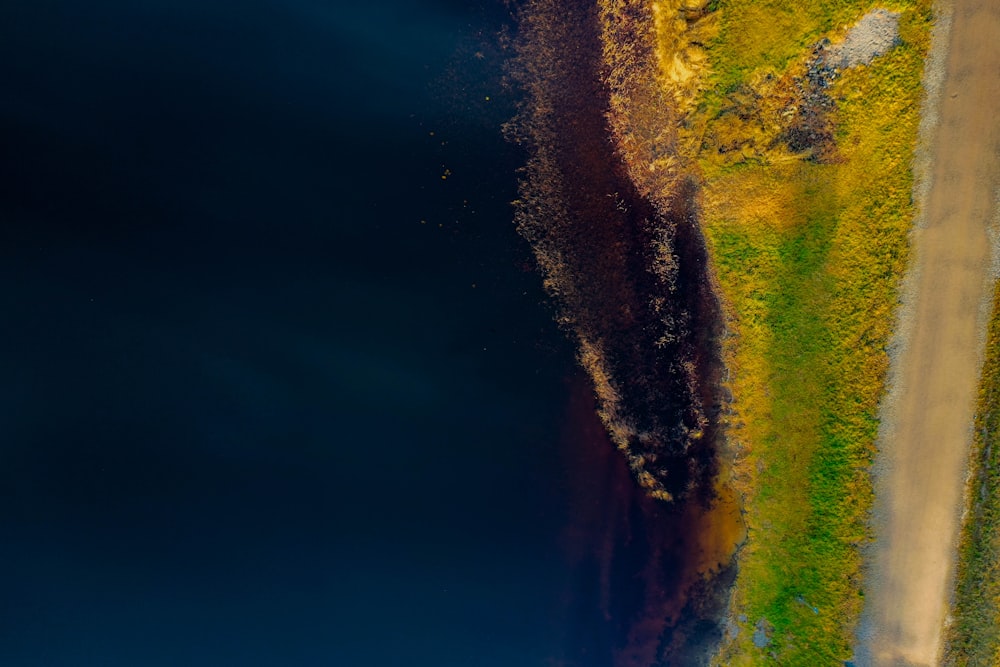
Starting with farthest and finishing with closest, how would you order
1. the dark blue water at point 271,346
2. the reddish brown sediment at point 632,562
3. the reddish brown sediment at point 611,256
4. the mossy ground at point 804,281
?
the reddish brown sediment at point 632,562 → the dark blue water at point 271,346 → the reddish brown sediment at point 611,256 → the mossy ground at point 804,281

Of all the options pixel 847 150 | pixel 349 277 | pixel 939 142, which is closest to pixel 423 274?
pixel 349 277

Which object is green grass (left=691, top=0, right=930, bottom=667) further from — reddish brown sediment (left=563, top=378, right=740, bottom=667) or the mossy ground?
reddish brown sediment (left=563, top=378, right=740, bottom=667)

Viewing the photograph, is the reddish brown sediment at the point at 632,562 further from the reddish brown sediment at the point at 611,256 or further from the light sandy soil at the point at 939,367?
the light sandy soil at the point at 939,367

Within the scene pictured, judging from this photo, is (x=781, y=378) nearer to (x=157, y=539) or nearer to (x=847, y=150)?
(x=847, y=150)

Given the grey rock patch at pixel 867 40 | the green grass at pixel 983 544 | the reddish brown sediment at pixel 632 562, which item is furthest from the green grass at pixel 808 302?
the green grass at pixel 983 544

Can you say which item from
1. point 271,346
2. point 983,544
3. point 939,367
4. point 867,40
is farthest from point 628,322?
point 983,544

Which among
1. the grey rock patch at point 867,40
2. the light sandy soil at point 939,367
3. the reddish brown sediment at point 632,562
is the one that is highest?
the grey rock patch at point 867,40
